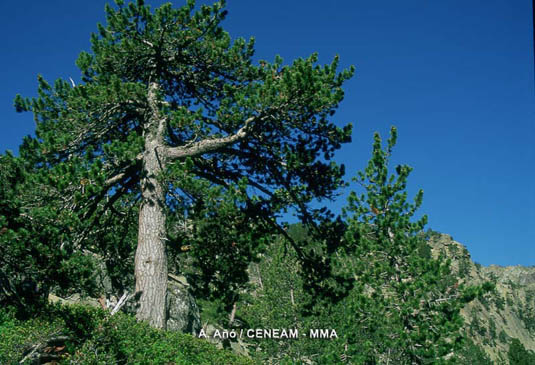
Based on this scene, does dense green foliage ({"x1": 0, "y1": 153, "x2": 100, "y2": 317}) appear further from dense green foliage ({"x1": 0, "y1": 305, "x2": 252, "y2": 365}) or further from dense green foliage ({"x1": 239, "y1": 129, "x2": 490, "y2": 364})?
dense green foliage ({"x1": 239, "y1": 129, "x2": 490, "y2": 364})

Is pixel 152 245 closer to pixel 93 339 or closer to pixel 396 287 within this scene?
pixel 93 339

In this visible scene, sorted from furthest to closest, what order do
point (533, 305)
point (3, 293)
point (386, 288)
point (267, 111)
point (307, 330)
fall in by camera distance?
1. point (533, 305)
2. point (307, 330)
3. point (386, 288)
4. point (267, 111)
5. point (3, 293)

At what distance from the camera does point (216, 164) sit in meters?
10.6

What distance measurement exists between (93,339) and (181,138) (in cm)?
633

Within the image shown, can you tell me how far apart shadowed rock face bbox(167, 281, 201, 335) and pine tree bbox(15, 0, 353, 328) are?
1466cm

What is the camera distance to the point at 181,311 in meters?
25.1

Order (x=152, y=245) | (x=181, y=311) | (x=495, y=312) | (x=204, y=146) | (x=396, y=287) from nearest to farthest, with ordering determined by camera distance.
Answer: (x=152, y=245)
(x=204, y=146)
(x=396, y=287)
(x=181, y=311)
(x=495, y=312)

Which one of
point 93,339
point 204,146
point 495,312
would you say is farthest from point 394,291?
point 495,312

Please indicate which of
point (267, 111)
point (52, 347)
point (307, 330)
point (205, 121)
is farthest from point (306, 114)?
point (307, 330)

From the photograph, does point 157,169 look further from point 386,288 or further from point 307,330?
point 307,330

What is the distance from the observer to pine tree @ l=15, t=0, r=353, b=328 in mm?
8297

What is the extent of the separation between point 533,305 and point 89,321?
20802cm

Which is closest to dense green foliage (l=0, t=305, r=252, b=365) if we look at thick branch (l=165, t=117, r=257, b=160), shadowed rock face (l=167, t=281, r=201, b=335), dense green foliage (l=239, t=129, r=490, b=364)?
thick branch (l=165, t=117, r=257, b=160)

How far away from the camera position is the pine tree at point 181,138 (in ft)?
27.2
